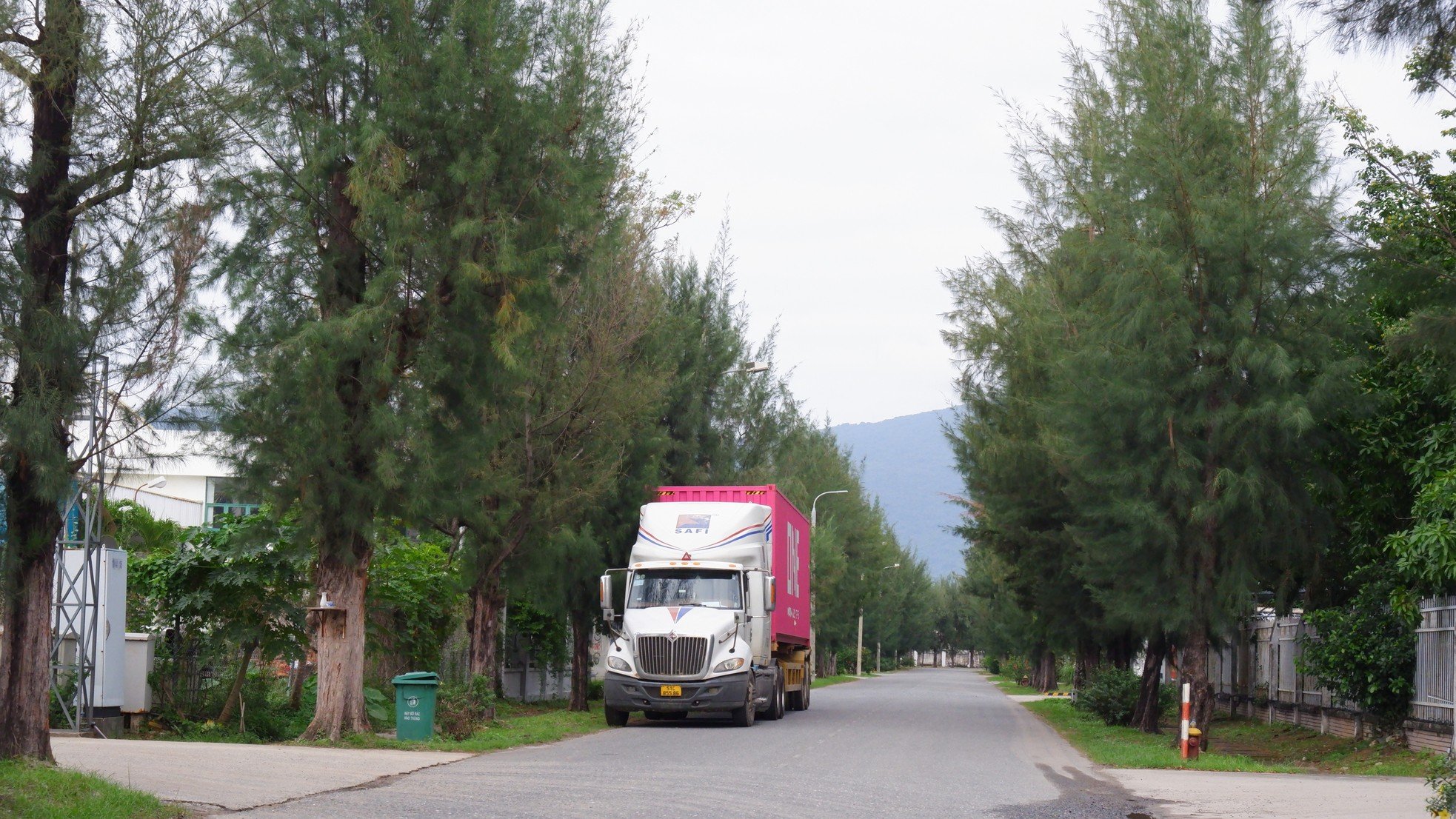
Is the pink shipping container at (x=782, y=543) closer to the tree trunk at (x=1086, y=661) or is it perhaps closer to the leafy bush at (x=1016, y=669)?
the tree trunk at (x=1086, y=661)

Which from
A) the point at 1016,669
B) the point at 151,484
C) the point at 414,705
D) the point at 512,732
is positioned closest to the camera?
the point at 151,484

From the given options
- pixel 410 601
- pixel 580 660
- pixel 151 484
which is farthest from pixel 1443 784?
pixel 580 660

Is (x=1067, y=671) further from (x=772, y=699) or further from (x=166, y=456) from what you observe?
(x=166, y=456)

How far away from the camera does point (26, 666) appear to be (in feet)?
37.5

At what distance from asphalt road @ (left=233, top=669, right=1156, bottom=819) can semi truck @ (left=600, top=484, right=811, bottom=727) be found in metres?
0.75

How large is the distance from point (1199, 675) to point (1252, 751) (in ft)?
14.0

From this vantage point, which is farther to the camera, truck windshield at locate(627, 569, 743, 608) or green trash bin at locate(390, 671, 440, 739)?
truck windshield at locate(627, 569, 743, 608)

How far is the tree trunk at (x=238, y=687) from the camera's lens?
65.9ft

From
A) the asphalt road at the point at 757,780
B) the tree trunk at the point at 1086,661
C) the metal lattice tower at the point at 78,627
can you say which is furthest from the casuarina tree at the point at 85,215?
the tree trunk at the point at 1086,661

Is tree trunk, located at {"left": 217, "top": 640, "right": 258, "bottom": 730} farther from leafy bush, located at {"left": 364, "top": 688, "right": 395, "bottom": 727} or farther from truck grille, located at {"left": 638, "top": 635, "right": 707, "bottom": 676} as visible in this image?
truck grille, located at {"left": 638, "top": 635, "right": 707, "bottom": 676}

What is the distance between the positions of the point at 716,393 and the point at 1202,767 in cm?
1934

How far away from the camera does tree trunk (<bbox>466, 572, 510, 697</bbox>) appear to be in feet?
81.6

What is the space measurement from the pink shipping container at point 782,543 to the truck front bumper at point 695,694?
2200 mm

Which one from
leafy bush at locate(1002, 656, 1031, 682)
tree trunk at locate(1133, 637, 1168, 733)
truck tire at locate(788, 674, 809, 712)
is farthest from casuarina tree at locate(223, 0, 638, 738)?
leafy bush at locate(1002, 656, 1031, 682)
